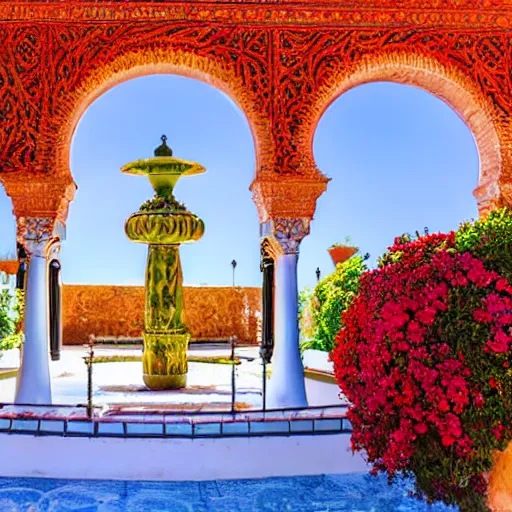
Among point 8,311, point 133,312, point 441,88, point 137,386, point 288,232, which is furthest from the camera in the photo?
point 133,312

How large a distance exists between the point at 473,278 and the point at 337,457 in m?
1.98

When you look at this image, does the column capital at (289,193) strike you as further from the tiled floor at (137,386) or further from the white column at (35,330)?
the white column at (35,330)

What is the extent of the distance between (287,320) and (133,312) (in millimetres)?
5789

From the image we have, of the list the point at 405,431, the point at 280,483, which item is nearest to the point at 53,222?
the point at 280,483

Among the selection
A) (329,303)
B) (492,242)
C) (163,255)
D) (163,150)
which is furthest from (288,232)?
(329,303)

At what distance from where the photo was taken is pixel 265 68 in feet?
16.6

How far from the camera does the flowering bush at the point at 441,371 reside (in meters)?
2.76

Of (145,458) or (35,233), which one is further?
(35,233)

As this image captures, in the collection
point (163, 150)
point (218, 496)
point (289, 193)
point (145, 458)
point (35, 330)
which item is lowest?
point (218, 496)

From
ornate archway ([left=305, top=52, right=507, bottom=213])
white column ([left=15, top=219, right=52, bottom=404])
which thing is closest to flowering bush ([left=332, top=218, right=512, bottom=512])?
ornate archway ([left=305, top=52, right=507, bottom=213])

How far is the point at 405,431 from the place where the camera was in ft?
9.40

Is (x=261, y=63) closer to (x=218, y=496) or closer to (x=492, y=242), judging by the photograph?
(x=492, y=242)

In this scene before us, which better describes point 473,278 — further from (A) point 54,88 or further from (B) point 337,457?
(A) point 54,88

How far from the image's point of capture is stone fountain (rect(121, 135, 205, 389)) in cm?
586
